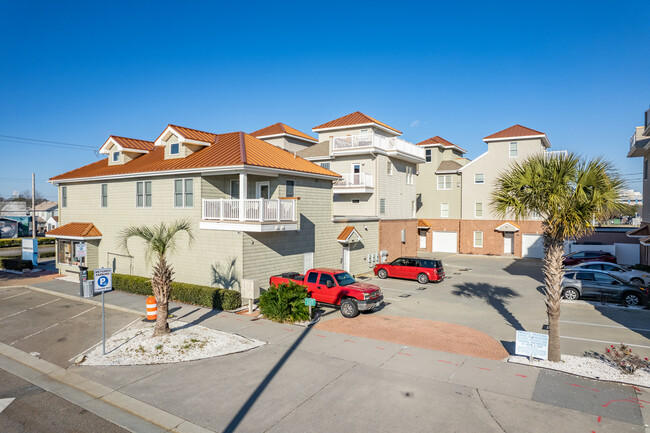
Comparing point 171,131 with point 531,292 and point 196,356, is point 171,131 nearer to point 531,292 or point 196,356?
point 196,356

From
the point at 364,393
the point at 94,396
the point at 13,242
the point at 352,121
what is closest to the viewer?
the point at 364,393

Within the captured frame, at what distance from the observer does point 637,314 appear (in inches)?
686

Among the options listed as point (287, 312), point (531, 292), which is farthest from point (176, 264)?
point (531, 292)

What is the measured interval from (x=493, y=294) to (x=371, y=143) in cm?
1421

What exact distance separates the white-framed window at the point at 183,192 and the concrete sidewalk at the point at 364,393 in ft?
32.6

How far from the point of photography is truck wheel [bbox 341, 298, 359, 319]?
1683cm

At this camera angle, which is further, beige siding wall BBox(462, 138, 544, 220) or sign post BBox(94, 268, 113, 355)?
beige siding wall BBox(462, 138, 544, 220)

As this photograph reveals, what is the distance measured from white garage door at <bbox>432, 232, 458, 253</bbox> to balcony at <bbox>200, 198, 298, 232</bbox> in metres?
27.2

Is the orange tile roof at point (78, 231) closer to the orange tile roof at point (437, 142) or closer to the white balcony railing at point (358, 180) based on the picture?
the white balcony railing at point (358, 180)

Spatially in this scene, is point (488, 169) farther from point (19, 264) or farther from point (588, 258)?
point (19, 264)

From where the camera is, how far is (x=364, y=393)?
32.5 feet

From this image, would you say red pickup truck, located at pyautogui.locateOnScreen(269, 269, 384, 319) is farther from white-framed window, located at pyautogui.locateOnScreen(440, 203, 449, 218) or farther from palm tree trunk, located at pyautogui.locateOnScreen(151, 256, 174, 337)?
white-framed window, located at pyautogui.locateOnScreen(440, 203, 449, 218)

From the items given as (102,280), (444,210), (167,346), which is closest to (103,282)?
Result: (102,280)

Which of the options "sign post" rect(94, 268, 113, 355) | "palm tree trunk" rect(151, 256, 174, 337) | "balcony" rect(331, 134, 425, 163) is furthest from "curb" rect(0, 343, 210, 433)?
"balcony" rect(331, 134, 425, 163)
